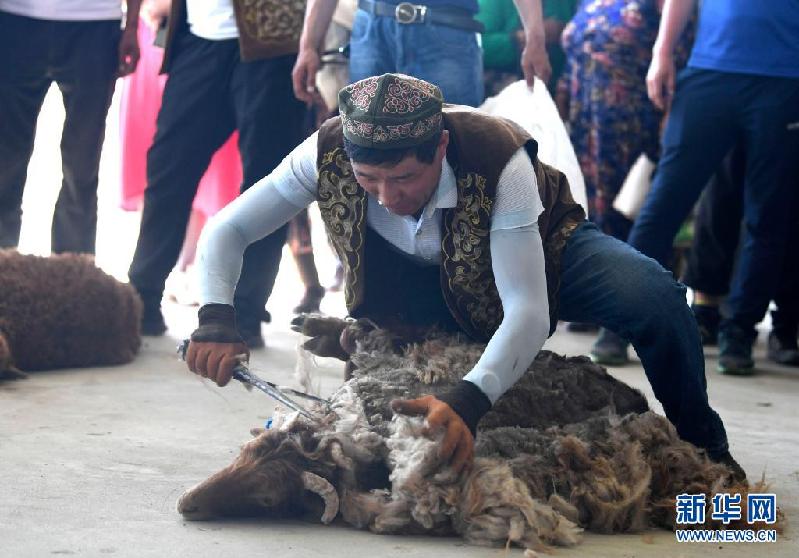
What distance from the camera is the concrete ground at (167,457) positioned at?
2912 mm

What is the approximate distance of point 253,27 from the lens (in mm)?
5441

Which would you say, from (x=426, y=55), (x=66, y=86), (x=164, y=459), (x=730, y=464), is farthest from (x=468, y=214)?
(x=66, y=86)

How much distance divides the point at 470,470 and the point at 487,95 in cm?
337

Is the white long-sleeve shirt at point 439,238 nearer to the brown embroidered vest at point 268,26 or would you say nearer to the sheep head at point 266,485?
the sheep head at point 266,485

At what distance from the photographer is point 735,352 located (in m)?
5.55

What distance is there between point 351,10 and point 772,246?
206 cm

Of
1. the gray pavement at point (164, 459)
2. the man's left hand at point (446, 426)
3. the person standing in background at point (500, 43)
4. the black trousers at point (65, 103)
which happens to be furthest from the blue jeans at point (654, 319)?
the black trousers at point (65, 103)

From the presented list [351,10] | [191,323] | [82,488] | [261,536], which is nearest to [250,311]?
[191,323]

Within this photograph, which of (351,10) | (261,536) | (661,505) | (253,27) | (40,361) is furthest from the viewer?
(351,10)

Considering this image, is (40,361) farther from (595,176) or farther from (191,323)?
(595,176)

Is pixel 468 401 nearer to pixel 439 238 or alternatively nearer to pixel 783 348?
pixel 439 238

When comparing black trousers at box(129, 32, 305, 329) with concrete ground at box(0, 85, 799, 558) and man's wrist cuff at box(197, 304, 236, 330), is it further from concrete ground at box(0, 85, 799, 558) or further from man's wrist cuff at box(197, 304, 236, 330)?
man's wrist cuff at box(197, 304, 236, 330)

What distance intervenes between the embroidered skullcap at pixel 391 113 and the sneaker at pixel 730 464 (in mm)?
1148

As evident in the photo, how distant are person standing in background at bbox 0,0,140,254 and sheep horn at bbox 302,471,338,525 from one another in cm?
297
